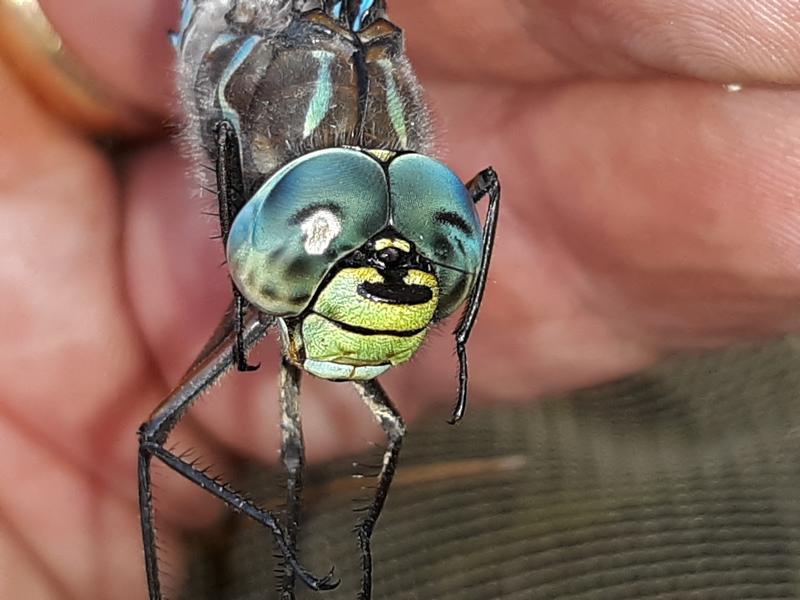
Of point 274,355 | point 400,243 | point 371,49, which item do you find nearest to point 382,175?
point 400,243

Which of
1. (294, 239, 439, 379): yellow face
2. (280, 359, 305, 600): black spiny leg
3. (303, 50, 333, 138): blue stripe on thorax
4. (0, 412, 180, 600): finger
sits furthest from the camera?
(0, 412, 180, 600): finger

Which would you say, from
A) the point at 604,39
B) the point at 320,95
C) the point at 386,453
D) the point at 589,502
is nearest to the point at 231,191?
the point at 320,95

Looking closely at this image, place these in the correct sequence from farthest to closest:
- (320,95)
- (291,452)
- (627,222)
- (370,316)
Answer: (627,222) < (291,452) < (320,95) < (370,316)

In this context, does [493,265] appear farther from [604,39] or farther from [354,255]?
[354,255]

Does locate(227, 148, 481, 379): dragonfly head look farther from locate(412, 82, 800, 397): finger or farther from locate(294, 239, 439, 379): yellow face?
locate(412, 82, 800, 397): finger

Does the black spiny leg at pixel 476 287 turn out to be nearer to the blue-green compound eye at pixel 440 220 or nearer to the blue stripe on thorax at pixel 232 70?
the blue-green compound eye at pixel 440 220

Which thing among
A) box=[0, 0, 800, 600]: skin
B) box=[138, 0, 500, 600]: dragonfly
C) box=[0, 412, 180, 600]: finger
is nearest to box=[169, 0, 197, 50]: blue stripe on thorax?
box=[138, 0, 500, 600]: dragonfly
